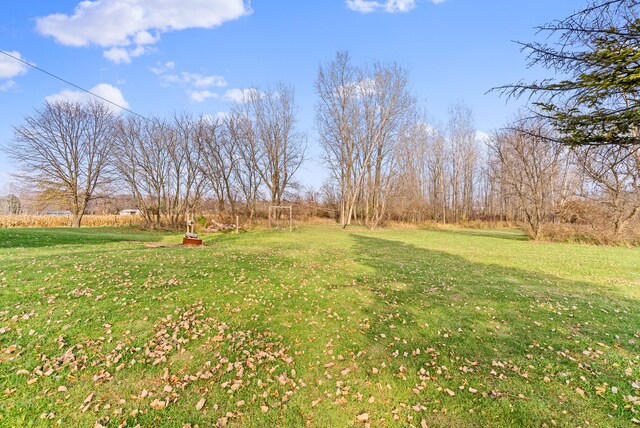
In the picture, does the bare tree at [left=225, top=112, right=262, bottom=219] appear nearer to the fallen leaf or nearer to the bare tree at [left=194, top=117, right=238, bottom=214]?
the bare tree at [left=194, top=117, right=238, bottom=214]

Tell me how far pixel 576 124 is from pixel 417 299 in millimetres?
4199

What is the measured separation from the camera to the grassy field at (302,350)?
3.05m

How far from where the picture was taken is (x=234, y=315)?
5.29 meters

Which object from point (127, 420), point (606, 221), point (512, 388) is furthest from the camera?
point (606, 221)

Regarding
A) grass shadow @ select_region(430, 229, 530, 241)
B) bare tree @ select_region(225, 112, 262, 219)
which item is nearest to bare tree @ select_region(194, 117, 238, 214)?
bare tree @ select_region(225, 112, 262, 219)

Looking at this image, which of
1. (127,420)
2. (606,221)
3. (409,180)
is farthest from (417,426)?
(409,180)

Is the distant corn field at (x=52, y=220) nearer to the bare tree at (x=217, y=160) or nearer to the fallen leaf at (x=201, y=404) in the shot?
the bare tree at (x=217, y=160)

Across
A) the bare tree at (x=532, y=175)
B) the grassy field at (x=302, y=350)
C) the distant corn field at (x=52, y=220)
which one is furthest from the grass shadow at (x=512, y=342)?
the distant corn field at (x=52, y=220)

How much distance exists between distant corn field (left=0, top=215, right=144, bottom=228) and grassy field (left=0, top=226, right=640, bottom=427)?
24.2m

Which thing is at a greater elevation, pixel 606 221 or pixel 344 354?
pixel 606 221

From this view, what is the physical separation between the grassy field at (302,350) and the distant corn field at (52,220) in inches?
951

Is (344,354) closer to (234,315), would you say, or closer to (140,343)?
(234,315)

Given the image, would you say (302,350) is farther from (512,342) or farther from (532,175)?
(532,175)

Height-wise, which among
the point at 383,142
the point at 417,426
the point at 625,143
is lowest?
the point at 417,426
